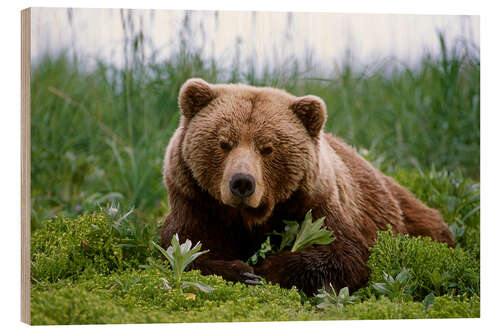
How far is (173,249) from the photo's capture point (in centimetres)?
470

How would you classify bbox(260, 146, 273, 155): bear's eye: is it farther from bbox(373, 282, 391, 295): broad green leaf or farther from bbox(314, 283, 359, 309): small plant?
bbox(373, 282, 391, 295): broad green leaf

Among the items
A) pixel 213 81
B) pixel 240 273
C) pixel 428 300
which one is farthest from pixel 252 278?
pixel 213 81

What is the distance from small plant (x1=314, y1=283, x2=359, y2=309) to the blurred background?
1.94m

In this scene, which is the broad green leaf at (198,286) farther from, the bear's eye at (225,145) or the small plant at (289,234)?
the bear's eye at (225,145)

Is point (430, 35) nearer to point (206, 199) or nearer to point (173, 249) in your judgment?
point (206, 199)

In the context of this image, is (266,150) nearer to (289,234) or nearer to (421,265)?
(289,234)

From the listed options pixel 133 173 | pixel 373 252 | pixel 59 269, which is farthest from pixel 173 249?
pixel 133 173

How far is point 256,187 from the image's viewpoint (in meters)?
4.66

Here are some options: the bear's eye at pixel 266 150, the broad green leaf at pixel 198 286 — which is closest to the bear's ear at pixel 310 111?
the bear's eye at pixel 266 150

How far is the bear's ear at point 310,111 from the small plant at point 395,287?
46.2 inches

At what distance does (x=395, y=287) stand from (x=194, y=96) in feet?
6.51

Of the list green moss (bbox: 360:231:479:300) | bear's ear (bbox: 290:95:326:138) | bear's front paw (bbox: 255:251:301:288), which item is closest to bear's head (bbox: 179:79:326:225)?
bear's ear (bbox: 290:95:326:138)

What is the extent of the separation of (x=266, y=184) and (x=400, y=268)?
3.94ft

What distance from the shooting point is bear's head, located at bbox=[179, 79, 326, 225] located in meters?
4.75
